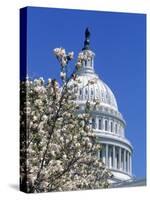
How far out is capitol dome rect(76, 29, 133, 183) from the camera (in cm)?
2072

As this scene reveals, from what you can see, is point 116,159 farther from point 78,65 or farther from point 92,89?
point 78,65

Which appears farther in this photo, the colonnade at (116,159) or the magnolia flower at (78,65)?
the colonnade at (116,159)

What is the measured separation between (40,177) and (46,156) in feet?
1.31

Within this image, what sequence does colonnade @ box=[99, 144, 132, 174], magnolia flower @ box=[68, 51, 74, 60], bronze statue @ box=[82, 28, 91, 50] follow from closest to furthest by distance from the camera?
1. magnolia flower @ box=[68, 51, 74, 60]
2. bronze statue @ box=[82, 28, 91, 50]
3. colonnade @ box=[99, 144, 132, 174]

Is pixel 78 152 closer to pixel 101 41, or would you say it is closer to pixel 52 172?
pixel 52 172

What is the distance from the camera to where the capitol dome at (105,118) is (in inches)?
816

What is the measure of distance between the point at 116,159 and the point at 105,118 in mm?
1110

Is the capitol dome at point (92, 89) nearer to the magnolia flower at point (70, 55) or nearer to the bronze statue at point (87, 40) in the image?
the magnolia flower at point (70, 55)

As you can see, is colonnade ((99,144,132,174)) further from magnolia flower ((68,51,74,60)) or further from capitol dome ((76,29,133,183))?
magnolia flower ((68,51,74,60))

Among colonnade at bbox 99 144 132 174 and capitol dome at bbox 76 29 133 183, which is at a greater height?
capitol dome at bbox 76 29 133 183

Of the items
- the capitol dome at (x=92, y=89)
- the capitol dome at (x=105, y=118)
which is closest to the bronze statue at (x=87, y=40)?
the capitol dome at (x=105, y=118)

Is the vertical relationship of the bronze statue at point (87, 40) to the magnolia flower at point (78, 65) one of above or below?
above

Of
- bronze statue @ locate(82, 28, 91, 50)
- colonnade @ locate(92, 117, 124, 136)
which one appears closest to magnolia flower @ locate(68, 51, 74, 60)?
bronze statue @ locate(82, 28, 91, 50)

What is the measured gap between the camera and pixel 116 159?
842 inches
